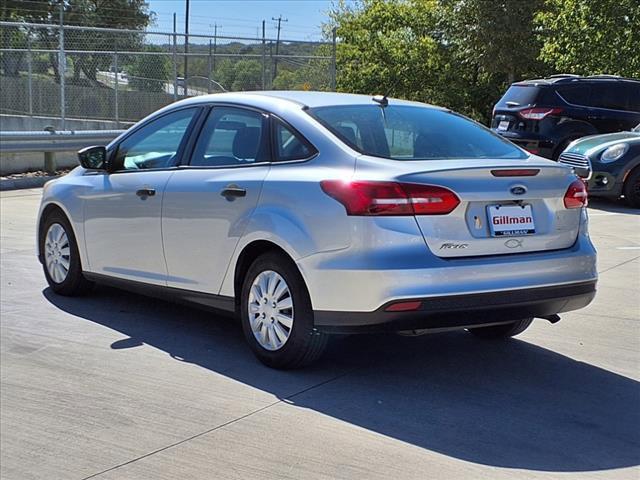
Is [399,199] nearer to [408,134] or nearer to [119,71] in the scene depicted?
[408,134]

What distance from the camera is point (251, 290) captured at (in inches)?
210

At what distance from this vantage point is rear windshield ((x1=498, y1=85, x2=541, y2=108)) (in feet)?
49.2

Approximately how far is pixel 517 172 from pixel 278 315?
1.58 metres

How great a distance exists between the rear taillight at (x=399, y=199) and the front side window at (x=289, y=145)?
620mm

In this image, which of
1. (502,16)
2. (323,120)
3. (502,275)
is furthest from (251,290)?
(502,16)

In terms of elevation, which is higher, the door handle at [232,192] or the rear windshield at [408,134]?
the rear windshield at [408,134]

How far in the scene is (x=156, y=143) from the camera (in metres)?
6.41

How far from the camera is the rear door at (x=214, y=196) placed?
544 centimetres

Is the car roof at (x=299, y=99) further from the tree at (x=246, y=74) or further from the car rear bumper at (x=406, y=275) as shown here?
the tree at (x=246, y=74)

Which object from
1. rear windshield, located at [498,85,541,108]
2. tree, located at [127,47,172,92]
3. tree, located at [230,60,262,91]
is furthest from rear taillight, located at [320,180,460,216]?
tree, located at [230,60,262,91]

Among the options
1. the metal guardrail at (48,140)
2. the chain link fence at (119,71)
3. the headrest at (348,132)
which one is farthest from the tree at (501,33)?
the headrest at (348,132)

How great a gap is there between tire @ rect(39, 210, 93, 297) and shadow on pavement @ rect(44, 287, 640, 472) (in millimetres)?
595

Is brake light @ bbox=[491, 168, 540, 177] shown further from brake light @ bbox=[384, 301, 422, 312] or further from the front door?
the front door

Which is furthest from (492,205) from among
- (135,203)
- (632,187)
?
(632,187)
